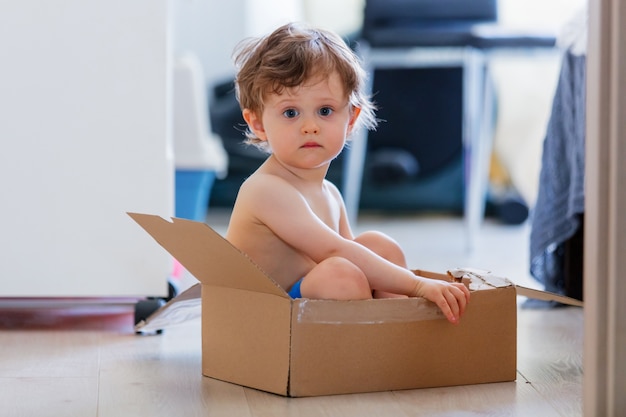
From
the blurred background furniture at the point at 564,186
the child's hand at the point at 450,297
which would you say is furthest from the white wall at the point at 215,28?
the child's hand at the point at 450,297

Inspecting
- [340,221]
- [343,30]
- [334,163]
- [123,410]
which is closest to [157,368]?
[123,410]

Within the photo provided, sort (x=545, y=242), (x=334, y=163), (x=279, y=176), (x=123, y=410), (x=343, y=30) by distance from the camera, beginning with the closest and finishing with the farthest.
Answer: (x=123, y=410)
(x=279, y=176)
(x=545, y=242)
(x=334, y=163)
(x=343, y=30)

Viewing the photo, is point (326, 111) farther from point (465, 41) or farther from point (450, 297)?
point (465, 41)

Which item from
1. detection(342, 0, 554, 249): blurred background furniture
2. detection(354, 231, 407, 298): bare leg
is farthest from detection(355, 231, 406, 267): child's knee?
detection(342, 0, 554, 249): blurred background furniture

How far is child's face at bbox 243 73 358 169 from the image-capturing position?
1.12m

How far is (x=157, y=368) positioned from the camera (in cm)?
115

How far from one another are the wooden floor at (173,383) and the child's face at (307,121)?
0.93ft

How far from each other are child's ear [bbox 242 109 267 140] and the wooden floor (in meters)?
0.29

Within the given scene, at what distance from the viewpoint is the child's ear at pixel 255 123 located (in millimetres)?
1175

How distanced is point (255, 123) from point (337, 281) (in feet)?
0.82

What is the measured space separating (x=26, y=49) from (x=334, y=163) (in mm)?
1612

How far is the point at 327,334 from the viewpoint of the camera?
3.26 ft

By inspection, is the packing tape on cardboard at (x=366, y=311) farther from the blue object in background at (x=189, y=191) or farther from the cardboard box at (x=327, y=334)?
the blue object in background at (x=189, y=191)

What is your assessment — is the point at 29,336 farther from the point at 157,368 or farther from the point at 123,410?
the point at 123,410
